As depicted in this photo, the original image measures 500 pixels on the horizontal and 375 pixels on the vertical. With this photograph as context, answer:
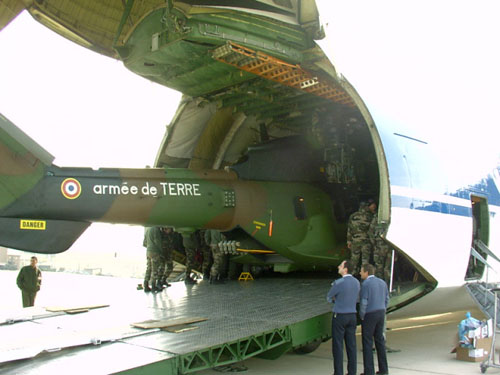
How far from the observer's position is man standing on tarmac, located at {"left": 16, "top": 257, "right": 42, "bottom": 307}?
1080cm

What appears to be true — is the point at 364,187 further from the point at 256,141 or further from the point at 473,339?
the point at 473,339

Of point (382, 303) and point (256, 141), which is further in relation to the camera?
point (256, 141)

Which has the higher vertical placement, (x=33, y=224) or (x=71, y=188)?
(x=71, y=188)

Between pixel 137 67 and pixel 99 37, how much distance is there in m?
1.66

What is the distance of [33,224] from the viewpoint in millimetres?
6082

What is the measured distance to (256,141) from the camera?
33.9ft

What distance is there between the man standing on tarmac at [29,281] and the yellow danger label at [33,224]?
17.2 feet

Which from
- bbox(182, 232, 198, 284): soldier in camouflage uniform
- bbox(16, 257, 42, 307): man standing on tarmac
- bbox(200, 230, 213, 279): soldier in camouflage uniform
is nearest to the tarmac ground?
bbox(182, 232, 198, 284): soldier in camouflage uniform

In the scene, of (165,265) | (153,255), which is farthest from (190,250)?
(153,255)

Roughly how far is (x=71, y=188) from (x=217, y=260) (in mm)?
3971

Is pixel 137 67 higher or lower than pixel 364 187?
higher

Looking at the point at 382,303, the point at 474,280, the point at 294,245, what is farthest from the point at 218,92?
the point at 474,280

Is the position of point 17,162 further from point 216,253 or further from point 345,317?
point 216,253

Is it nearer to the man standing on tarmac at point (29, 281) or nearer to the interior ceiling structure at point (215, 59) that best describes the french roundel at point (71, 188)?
the interior ceiling structure at point (215, 59)
